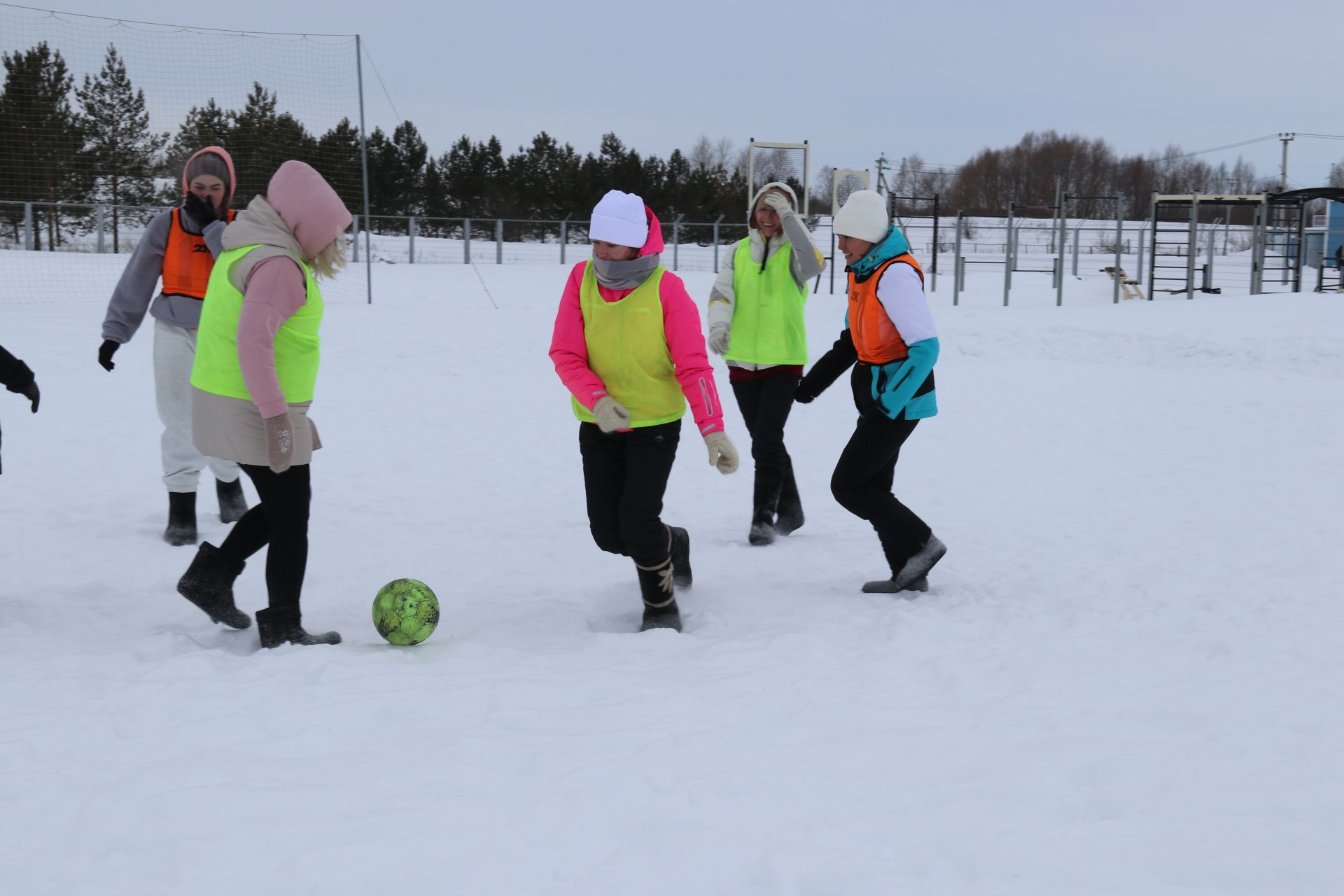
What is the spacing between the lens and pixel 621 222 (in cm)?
399

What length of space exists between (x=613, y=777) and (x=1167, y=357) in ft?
39.0

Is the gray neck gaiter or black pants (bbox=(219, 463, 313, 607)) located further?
the gray neck gaiter

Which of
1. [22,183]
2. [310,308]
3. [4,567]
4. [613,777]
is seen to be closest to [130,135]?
[22,183]

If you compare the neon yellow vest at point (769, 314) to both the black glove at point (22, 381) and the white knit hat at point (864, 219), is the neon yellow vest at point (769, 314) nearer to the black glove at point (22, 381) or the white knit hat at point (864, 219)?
the white knit hat at point (864, 219)

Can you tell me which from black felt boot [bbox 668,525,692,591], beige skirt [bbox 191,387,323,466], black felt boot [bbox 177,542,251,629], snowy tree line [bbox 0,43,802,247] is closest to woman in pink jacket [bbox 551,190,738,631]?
black felt boot [bbox 668,525,692,591]

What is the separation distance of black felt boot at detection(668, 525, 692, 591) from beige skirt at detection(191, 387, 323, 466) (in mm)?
1744

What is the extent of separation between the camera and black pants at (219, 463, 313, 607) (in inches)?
151

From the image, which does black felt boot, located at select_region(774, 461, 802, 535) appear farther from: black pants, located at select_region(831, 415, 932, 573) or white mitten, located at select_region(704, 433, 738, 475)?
white mitten, located at select_region(704, 433, 738, 475)

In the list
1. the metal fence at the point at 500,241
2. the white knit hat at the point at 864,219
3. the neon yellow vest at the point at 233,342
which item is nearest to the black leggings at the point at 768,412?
the white knit hat at the point at 864,219

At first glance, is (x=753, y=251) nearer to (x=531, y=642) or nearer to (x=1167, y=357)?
(x=531, y=642)

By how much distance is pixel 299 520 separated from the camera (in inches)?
154

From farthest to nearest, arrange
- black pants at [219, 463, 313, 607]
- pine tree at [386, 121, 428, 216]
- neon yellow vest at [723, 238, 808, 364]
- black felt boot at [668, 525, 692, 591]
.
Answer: pine tree at [386, 121, 428, 216]
neon yellow vest at [723, 238, 808, 364]
black felt boot at [668, 525, 692, 591]
black pants at [219, 463, 313, 607]

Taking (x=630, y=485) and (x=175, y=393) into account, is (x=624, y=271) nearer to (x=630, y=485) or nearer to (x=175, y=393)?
(x=630, y=485)

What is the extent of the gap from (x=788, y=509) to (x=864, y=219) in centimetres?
188
